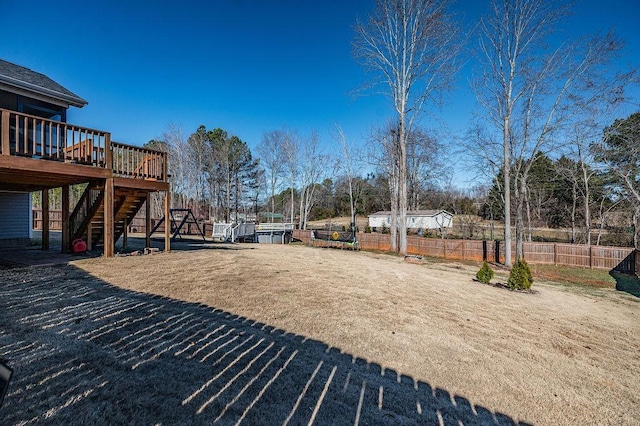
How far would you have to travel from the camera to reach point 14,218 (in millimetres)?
10070

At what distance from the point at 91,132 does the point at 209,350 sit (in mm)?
7195

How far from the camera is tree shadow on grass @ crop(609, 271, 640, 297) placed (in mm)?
9164

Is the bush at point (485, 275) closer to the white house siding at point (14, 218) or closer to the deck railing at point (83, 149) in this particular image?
the deck railing at point (83, 149)

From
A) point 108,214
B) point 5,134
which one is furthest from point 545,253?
point 5,134

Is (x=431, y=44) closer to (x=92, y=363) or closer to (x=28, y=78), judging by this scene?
(x=28, y=78)

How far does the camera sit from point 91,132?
24.5 feet

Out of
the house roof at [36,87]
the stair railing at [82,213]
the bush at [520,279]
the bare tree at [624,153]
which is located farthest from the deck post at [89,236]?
the bare tree at [624,153]

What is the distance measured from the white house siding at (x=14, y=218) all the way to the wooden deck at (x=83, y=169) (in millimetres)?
584

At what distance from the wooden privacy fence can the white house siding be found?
17.3 metres

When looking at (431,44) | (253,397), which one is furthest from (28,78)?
(431,44)

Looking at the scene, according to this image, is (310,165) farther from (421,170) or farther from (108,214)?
(108,214)

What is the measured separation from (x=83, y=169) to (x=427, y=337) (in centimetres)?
834

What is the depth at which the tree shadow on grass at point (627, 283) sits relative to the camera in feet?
30.1

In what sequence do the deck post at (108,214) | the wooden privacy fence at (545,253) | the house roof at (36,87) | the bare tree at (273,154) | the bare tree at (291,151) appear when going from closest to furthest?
1. the deck post at (108,214)
2. the house roof at (36,87)
3. the wooden privacy fence at (545,253)
4. the bare tree at (291,151)
5. the bare tree at (273,154)
